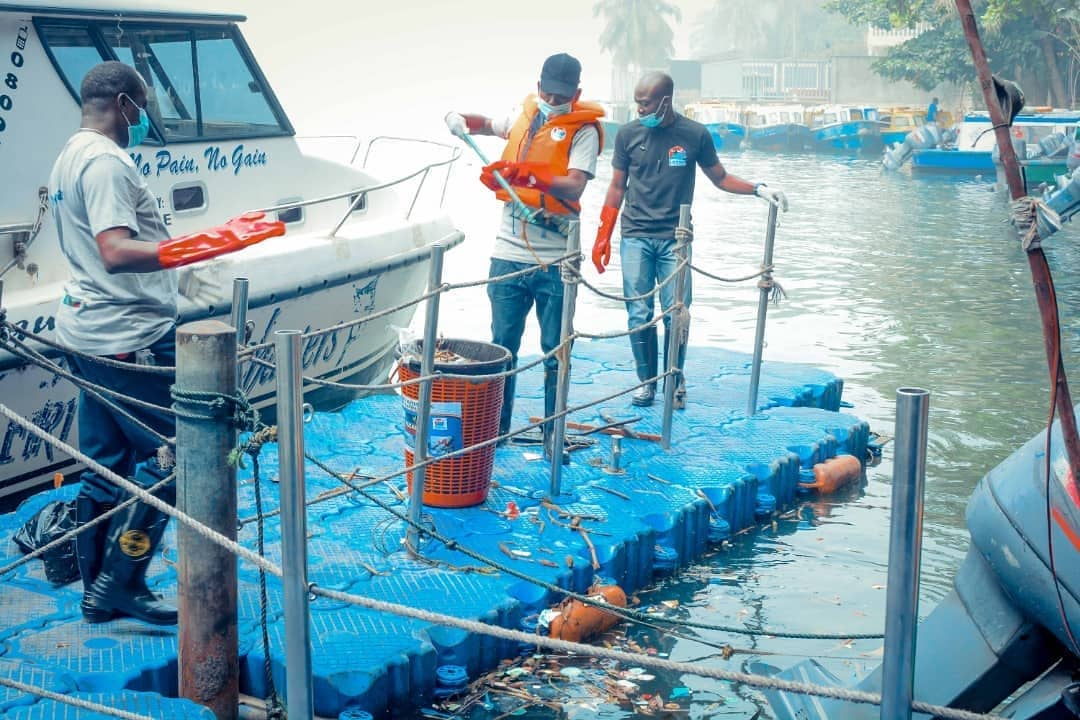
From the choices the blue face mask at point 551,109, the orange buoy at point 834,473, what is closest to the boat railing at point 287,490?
the blue face mask at point 551,109

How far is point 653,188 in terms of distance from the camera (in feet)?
23.9

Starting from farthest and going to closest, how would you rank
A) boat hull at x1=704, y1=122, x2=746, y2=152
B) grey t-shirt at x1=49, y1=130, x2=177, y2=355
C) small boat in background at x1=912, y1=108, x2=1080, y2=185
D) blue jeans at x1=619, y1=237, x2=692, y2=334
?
1. boat hull at x1=704, y1=122, x2=746, y2=152
2. small boat in background at x1=912, y1=108, x2=1080, y2=185
3. blue jeans at x1=619, y1=237, x2=692, y2=334
4. grey t-shirt at x1=49, y1=130, x2=177, y2=355

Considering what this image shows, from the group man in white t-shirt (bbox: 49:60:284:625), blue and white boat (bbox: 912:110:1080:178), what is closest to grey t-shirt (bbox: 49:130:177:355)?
man in white t-shirt (bbox: 49:60:284:625)

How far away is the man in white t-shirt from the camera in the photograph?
13.0 feet

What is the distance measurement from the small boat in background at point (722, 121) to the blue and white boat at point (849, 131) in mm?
2973

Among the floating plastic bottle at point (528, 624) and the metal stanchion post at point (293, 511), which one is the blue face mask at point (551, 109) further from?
the metal stanchion post at point (293, 511)

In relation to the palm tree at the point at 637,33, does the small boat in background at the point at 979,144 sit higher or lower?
lower

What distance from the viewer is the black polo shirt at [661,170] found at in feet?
23.8

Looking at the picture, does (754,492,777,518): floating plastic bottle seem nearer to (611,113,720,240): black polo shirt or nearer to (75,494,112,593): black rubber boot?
(611,113,720,240): black polo shirt

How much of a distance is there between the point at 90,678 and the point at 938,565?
407 centimetres

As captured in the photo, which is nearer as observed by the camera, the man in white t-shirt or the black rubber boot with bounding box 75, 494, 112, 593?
the man in white t-shirt

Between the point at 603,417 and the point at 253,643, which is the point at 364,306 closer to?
the point at 603,417

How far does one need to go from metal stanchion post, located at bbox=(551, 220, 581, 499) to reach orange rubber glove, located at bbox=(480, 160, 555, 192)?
11.2 inches

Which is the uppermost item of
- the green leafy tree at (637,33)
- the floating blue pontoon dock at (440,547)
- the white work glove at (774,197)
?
the green leafy tree at (637,33)
